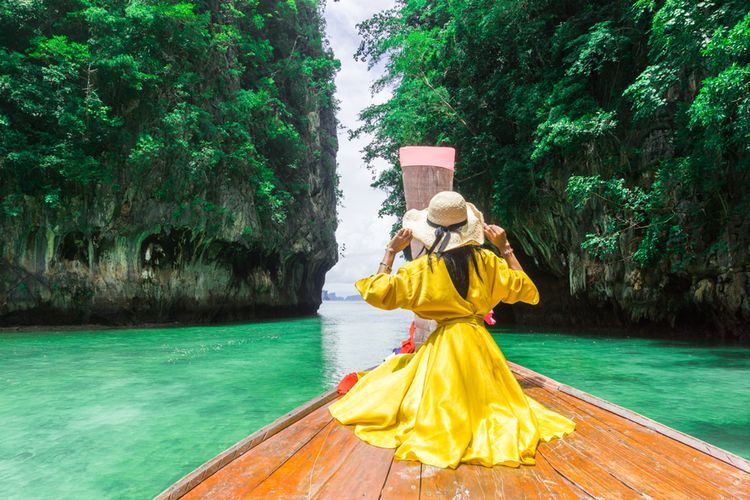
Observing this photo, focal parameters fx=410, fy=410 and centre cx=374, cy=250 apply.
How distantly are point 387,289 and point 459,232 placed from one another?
477 mm

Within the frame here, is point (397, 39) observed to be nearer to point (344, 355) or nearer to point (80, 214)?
point (344, 355)

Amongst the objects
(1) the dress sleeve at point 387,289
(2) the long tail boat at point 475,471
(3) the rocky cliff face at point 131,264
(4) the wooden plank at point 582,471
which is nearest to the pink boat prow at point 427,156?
(1) the dress sleeve at point 387,289

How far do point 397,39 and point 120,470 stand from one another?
13646 mm

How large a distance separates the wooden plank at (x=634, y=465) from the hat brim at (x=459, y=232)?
107cm

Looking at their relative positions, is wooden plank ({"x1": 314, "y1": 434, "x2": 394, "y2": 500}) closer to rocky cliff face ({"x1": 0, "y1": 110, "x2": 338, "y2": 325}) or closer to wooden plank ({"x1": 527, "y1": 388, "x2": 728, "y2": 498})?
wooden plank ({"x1": 527, "y1": 388, "x2": 728, "y2": 498})

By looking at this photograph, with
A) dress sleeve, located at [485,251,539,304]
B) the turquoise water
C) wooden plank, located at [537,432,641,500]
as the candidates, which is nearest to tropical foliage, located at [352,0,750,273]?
the turquoise water

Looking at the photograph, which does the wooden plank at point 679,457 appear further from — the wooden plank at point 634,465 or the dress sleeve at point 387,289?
the dress sleeve at point 387,289

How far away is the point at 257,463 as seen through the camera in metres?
1.72

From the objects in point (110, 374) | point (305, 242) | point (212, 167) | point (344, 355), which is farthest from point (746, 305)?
point (305, 242)

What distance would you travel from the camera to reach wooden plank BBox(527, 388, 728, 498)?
1.50 metres

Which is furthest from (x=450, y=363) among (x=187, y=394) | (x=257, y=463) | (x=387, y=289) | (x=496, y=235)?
(x=187, y=394)

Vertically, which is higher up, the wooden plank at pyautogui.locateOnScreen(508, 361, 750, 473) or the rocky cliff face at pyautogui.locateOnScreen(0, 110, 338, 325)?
the rocky cliff face at pyautogui.locateOnScreen(0, 110, 338, 325)

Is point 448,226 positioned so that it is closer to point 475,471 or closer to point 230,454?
point 475,471

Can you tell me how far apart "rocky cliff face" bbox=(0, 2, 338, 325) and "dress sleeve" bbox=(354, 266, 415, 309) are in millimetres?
13478
